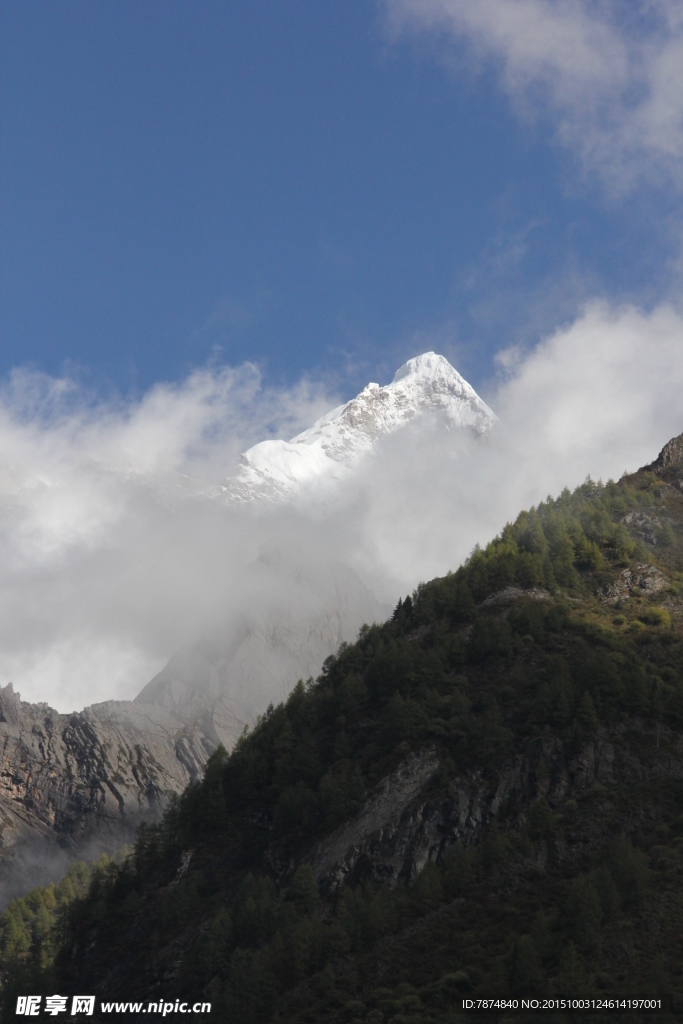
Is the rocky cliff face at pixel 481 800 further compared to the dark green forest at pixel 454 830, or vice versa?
the rocky cliff face at pixel 481 800

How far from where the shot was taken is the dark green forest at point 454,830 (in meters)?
A: 85.1

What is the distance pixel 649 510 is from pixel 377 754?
302 ft

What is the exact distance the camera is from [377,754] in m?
125

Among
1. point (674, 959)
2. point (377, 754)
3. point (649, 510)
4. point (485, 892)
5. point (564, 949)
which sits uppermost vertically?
point (649, 510)

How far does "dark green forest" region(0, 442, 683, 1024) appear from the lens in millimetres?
85062

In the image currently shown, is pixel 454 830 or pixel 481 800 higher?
pixel 481 800

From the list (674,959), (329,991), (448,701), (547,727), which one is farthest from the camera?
(448,701)

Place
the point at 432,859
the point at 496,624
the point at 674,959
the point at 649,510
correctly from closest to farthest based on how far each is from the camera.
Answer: the point at 674,959
the point at 432,859
the point at 496,624
the point at 649,510

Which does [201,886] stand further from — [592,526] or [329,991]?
[592,526]

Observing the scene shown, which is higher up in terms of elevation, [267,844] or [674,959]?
[267,844]

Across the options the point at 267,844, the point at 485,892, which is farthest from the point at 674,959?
the point at 267,844

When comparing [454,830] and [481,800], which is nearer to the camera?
[454,830]

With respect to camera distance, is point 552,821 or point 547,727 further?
point 547,727

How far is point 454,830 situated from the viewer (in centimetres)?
10769
